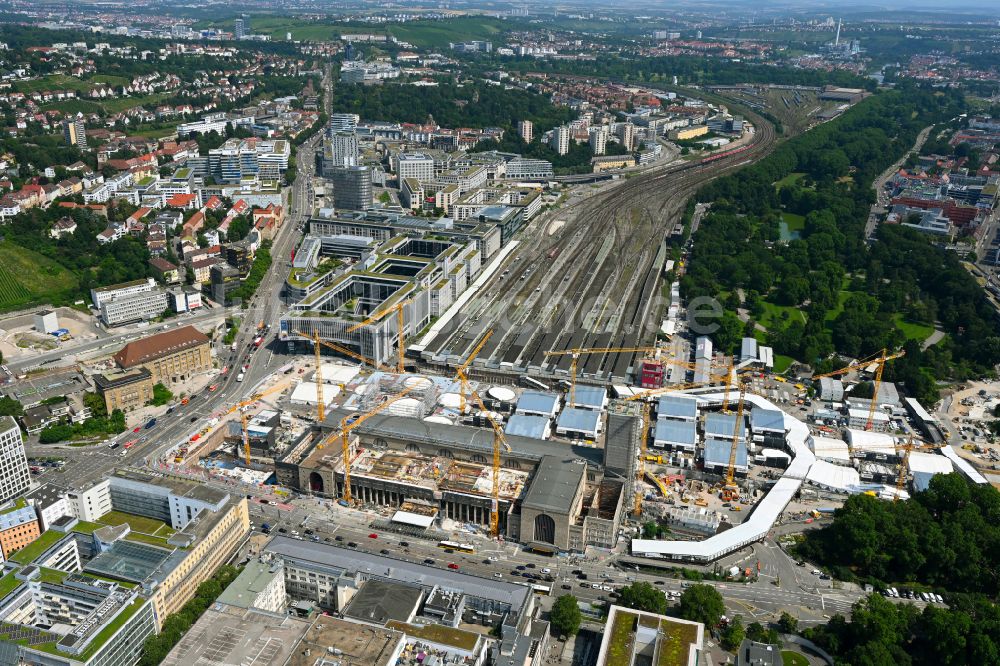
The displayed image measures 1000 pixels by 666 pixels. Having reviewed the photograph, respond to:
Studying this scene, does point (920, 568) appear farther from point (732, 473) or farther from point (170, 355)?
point (170, 355)

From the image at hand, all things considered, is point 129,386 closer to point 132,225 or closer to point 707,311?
point 132,225

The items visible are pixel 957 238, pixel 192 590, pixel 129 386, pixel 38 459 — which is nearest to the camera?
pixel 192 590

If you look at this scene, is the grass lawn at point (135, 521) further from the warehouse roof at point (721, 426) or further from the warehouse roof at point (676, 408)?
the warehouse roof at point (721, 426)

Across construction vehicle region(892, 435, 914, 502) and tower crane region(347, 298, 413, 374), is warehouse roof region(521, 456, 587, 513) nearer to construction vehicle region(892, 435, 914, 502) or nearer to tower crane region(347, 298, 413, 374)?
construction vehicle region(892, 435, 914, 502)

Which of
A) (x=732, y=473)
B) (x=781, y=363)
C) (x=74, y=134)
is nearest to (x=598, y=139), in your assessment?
(x=781, y=363)

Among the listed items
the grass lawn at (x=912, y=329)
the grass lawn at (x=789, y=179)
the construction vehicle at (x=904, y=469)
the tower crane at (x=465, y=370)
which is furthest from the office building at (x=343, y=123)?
the construction vehicle at (x=904, y=469)

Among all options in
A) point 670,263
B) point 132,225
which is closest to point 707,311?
point 670,263
